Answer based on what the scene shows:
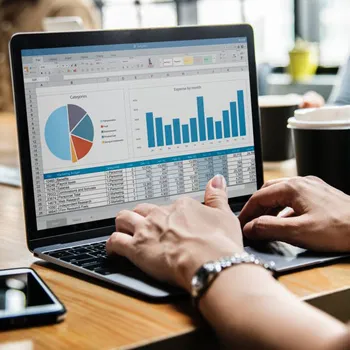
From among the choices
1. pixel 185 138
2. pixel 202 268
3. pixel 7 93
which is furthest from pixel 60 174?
pixel 7 93

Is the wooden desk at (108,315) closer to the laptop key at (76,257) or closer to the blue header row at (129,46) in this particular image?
the laptop key at (76,257)

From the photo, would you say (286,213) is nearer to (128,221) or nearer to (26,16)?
(128,221)

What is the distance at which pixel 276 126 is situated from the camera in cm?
153

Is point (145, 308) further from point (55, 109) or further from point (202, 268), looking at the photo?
point (55, 109)

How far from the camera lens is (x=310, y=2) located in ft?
13.1

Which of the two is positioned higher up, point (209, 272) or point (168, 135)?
point (168, 135)

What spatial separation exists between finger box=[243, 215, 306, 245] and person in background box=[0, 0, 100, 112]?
218cm

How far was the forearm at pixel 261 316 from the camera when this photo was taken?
608 mm

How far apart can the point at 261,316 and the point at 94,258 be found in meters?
0.32

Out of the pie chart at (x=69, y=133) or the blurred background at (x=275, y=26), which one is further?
the blurred background at (x=275, y=26)

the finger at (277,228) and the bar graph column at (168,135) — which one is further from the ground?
the bar graph column at (168,135)

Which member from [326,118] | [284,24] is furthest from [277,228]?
[284,24]

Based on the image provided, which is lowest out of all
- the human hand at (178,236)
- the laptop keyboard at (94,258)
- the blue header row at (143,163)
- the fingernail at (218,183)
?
the laptop keyboard at (94,258)

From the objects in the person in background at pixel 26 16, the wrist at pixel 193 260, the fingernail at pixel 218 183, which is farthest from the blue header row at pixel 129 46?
the person in background at pixel 26 16
